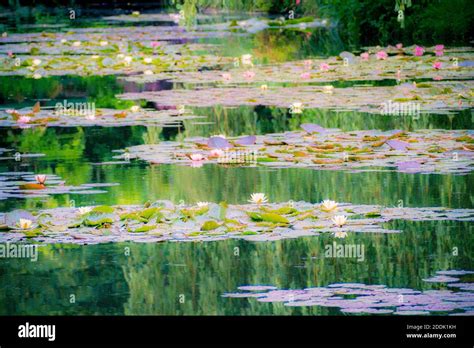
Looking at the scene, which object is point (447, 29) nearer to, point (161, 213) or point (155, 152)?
point (155, 152)

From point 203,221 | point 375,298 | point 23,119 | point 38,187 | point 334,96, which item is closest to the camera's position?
point 375,298

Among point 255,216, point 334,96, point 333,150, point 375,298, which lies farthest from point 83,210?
point 334,96

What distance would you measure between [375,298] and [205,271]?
98 centimetres

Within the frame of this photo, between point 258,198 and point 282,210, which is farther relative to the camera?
point 258,198

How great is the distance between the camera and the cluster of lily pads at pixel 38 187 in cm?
803

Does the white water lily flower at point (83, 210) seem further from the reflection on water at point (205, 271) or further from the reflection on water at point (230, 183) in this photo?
the reflection on water at point (230, 183)

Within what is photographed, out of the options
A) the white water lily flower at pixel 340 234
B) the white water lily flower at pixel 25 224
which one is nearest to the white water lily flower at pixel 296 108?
the white water lily flower at pixel 340 234

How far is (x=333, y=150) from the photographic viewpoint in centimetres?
917

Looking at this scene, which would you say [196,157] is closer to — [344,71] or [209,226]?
[209,226]

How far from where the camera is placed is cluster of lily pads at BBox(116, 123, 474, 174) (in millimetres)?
8664

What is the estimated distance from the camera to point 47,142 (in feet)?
34.5

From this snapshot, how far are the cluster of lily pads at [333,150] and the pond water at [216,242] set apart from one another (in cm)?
17
